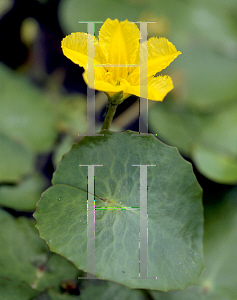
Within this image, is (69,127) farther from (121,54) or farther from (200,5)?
(200,5)

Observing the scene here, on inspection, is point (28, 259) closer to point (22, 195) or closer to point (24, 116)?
point (22, 195)

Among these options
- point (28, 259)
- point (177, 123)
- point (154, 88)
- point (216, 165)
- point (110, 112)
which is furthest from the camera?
Result: point (177, 123)

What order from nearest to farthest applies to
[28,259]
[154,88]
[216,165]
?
[154,88] < [28,259] < [216,165]

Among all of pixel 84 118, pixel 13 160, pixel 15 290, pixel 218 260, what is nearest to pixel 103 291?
pixel 15 290

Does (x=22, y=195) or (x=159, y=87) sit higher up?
(x=159, y=87)

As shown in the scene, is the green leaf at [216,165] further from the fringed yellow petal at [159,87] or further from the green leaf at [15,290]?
the green leaf at [15,290]

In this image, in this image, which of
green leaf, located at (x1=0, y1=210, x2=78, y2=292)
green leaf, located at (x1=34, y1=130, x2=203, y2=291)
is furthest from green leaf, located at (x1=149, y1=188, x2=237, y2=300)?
green leaf, located at (x1=0, y1=210, x2=78, y2=292)

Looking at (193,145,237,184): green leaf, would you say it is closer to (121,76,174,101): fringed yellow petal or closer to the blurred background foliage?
the blurred background foliage

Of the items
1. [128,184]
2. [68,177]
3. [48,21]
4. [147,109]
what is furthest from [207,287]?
[48,21]
